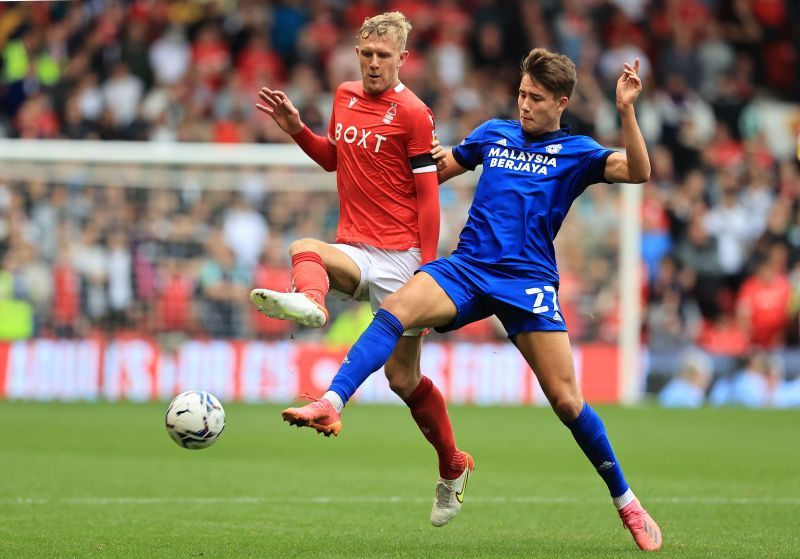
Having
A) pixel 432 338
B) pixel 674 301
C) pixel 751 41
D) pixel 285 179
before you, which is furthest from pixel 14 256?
pixel 751 41

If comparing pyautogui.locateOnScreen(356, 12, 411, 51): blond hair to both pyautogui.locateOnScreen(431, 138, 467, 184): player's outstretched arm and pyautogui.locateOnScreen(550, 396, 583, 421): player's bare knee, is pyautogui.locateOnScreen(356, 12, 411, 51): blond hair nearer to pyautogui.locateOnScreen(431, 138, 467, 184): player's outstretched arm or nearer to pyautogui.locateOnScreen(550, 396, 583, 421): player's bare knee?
pyautogui.locateOnScreen(431, 138, 467, 184): player's outstretched arm

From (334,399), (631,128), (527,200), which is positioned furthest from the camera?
(527,200)

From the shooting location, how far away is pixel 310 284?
282 inches

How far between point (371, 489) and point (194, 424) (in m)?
3.08

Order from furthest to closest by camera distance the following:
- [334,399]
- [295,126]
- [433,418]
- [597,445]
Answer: [433,418]
[295,126]
[597,445]
[334,399]

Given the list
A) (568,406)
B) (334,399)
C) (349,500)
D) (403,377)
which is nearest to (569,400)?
(568,406)

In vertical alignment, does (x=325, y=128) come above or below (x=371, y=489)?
above

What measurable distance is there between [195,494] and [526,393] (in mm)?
9552

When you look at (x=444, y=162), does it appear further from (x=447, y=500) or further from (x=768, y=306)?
(x=768, y=306)

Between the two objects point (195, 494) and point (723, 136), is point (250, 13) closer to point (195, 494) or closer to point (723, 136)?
point (723, 136)

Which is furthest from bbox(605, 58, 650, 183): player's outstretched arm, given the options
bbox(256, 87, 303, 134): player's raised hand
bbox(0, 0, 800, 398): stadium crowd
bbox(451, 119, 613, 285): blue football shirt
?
bbox(0, 0, 800, 398): stadium crowd

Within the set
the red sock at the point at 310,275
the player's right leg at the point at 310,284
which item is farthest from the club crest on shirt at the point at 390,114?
the red sock at the point at 310,275

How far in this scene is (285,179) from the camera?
1886 cm

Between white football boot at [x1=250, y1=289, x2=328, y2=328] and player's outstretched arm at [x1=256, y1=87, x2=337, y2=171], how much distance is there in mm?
1395
